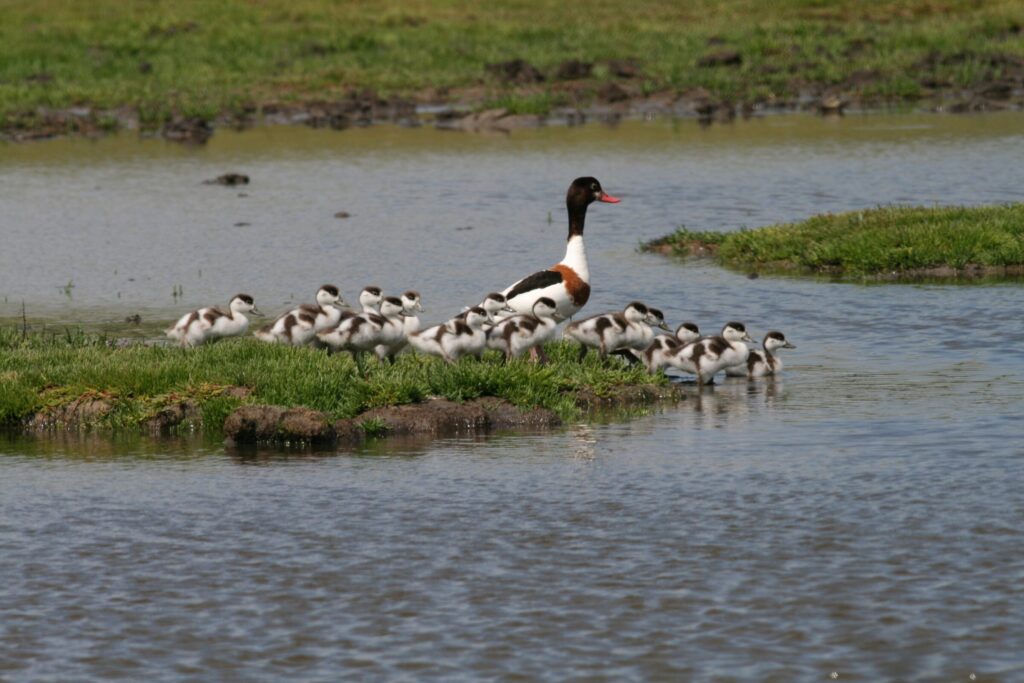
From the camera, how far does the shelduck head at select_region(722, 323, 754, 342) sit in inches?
696

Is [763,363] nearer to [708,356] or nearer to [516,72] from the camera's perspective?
[708,356]

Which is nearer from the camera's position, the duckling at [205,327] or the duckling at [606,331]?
the duckling at [606,331]


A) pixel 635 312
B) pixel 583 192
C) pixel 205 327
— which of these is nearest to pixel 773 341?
pixel 635 312

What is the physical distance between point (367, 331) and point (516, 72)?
4028 cm

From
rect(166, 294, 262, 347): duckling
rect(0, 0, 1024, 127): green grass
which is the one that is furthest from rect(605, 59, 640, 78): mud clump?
rect(166, 294, 262, 347): duckling

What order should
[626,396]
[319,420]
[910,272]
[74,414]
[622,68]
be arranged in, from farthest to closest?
1. [622,68]
2. [910,272]
3. [626,396]
4. [74,414]
5. [319,420]

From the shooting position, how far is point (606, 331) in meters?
17.0

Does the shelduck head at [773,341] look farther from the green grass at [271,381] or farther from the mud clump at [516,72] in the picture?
the mud clump at [516,72]

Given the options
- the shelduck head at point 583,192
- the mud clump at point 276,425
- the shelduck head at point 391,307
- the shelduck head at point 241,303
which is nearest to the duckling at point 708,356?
the shelduck head at point 391,307

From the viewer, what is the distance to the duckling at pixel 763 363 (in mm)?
17469

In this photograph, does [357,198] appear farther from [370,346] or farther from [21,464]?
[21,464]

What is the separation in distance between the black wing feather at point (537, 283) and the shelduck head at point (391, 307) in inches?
59.1

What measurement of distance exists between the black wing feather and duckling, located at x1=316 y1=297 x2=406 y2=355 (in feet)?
5.29

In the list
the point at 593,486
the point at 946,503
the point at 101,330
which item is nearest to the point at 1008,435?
the point at 946,503
